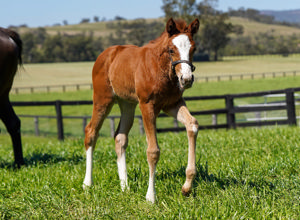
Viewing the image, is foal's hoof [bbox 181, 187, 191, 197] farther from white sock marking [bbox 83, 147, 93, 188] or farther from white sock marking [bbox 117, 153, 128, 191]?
white sock marking [bbox 83, 147, 93, 188]

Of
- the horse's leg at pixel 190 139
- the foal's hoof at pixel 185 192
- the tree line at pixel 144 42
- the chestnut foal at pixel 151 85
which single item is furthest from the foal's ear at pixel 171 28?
the tree line at pixel 144 42

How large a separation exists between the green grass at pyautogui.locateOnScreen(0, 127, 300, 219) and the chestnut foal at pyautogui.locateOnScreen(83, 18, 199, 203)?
0.71 ft

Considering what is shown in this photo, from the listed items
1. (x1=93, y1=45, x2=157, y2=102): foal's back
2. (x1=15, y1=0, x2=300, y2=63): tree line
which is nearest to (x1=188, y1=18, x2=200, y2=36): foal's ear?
(x1=93, y1=45, x2=157, y2=102): foal's back

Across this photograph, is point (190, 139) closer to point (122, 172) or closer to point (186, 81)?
point (186, 81)

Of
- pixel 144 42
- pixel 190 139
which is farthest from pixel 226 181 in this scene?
pixel 144 42

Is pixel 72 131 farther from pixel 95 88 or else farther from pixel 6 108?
pixel 95 88

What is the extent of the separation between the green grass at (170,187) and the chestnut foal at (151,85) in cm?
22

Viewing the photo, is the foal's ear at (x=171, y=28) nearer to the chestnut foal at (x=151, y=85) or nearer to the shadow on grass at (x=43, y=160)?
the chestnut foal at (x=151, y=85)

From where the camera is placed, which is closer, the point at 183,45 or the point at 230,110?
the point at 183,45

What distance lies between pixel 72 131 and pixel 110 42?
9080 centimetres

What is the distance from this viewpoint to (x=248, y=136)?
752cm

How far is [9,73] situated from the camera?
6.02m

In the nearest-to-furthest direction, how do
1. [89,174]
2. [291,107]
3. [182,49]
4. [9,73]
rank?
[182,49] → [89,174] → [9,73] → [291,107]

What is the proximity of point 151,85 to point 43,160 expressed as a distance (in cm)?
366
